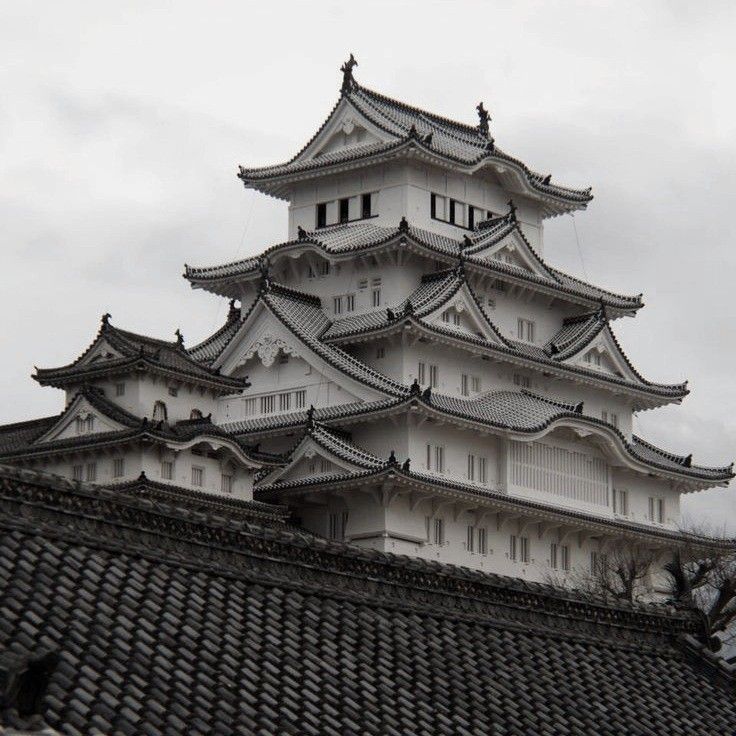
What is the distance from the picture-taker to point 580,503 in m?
67.1

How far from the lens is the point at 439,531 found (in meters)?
62.6

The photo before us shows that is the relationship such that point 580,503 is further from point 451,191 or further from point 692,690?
point 692,690

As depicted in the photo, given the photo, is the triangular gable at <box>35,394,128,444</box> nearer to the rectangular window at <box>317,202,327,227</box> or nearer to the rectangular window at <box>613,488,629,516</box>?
the rectangular window at <box>317,202,327,227</box>

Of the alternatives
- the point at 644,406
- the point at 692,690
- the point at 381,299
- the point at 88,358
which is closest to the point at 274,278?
the point at 381,299

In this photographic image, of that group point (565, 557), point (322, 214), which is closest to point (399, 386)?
point (565, 557)

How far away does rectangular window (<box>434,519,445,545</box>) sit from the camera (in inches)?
2450

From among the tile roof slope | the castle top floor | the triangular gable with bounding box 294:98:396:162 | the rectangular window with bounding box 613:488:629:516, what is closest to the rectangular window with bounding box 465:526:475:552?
the tile roof slope

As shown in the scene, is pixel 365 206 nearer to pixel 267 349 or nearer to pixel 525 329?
pixel 525 329

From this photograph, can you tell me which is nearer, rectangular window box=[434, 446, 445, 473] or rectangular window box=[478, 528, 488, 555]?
rectangular window box=[434, 446, 445, 473]

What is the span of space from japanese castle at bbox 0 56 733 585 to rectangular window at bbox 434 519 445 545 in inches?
2.8

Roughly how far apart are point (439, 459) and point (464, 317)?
5935 mm

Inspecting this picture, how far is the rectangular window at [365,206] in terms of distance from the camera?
70875mm

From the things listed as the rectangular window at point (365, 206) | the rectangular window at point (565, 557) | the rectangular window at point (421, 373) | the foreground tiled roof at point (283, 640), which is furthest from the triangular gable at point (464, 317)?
the foreground tiled roof at point (283, 640)

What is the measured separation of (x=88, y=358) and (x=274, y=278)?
11.9 m
